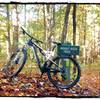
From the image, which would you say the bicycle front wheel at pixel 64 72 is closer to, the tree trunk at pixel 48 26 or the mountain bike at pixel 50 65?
the mountain bike at pixel 50 65

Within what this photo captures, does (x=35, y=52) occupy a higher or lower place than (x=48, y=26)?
lower

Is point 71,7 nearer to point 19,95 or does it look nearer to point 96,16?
point 96,16

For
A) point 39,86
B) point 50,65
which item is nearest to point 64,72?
point 50,65

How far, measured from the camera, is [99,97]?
25.4ft

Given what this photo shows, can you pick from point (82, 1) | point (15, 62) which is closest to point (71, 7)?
point (82, 1)

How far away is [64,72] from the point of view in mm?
7781

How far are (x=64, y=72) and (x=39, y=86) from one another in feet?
1.16

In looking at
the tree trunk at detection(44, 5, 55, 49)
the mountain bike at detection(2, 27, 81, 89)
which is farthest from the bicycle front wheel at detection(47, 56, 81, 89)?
the tree trunk at detection(44, 5, 55, 49)

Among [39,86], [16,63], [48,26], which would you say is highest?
[48,26]

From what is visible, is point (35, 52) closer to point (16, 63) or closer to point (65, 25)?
point (16, 63)

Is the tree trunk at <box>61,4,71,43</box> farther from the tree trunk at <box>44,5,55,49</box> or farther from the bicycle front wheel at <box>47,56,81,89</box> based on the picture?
the bicycle front wheel at <box>47,56,81,89</box>

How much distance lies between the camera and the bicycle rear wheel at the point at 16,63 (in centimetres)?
775

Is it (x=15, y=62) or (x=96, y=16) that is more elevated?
(x=96, y=16)

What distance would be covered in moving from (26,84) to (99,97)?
3.00ft
